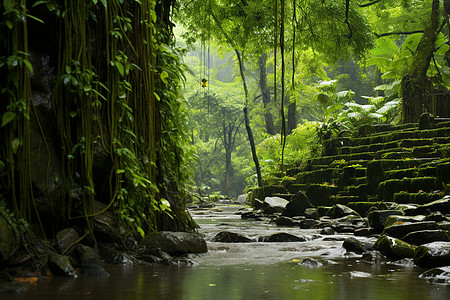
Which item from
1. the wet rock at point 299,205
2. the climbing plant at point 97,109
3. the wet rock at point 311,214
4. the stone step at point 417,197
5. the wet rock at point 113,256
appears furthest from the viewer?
the wet rock at point 299,205

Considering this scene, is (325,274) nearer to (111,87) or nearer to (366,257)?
(366,257)

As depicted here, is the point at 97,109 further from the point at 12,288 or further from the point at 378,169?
the point at 378,169

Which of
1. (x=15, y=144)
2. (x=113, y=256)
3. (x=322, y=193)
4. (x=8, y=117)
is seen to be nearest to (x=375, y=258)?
(x=113, y=256)

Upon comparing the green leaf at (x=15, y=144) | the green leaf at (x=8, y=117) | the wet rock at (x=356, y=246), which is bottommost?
the wet rock at (x=356, y=246)

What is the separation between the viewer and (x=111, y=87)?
173 inches

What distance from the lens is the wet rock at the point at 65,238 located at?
3748 millimetres

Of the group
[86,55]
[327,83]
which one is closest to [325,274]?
[86,55]

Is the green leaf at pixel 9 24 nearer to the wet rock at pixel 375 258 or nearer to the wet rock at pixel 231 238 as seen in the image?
the wet rock at pixel 375 258

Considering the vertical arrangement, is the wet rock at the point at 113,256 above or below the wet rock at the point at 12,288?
below

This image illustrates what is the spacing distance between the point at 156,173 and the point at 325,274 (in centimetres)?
230

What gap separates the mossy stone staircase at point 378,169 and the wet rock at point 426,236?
12.1ft

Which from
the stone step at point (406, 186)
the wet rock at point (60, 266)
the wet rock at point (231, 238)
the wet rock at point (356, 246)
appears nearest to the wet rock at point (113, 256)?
the wet rock at point (60, 266)

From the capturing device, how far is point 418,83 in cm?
1645

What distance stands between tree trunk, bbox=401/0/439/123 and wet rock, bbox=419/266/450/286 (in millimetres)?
13700
